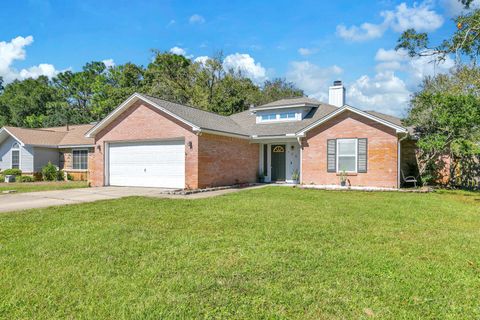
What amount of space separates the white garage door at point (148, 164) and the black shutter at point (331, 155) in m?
7.36

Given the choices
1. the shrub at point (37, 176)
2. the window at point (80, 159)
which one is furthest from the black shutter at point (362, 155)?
the shrub at point (37, 176)

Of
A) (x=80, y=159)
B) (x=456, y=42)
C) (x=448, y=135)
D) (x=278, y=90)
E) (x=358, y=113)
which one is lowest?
(x=80, y=159)

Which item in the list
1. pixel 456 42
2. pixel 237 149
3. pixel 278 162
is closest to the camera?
pixel 456 42

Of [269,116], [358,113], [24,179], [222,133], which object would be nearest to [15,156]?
[24,179]

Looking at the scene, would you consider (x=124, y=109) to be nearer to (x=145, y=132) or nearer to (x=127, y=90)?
(x=145, y=132)

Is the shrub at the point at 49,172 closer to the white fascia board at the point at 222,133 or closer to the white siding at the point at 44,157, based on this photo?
the white siding at the point at 44,157

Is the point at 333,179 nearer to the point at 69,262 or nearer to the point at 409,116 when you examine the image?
the point at 409,116

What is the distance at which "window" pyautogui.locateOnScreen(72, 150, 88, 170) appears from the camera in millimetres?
25188

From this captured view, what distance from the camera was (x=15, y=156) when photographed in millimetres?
26234

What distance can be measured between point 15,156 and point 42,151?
94.9 inches

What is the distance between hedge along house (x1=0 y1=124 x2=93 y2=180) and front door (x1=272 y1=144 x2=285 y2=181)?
1356 centimetres

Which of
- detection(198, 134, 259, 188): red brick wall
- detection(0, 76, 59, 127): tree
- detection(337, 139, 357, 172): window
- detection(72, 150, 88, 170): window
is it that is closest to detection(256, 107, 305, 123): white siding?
detection(198, 134, 259, 188): red brick wall

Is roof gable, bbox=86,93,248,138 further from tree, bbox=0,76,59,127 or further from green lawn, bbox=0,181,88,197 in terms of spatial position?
tree, bbox=0,76,59,127

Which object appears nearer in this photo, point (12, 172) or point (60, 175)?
point (12, 172)
